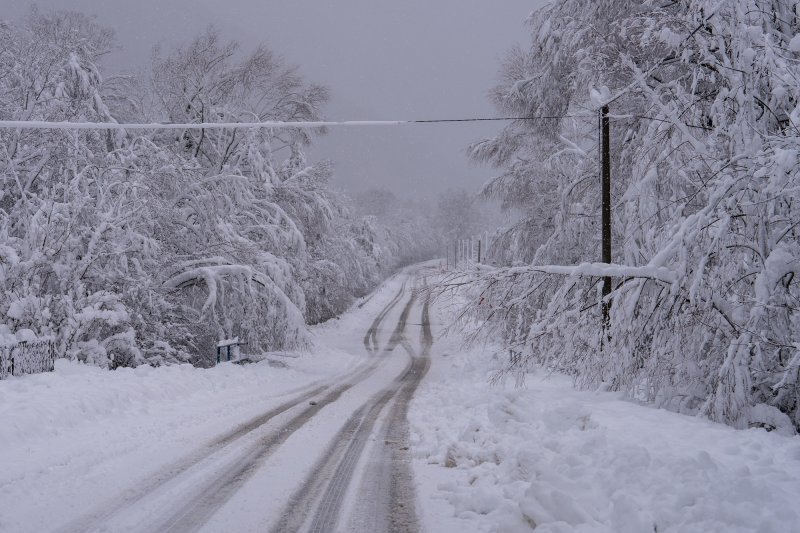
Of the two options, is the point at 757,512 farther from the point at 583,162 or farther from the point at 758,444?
the point at 583,162

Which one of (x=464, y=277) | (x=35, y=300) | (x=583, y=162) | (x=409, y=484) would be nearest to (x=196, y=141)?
(x=35, y=300)

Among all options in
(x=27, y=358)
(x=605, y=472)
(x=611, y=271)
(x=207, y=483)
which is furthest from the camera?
(x=27, y=358)

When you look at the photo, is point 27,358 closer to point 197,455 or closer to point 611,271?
point 197,455

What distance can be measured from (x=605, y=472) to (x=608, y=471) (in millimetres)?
44

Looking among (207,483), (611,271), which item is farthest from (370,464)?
(611,271)

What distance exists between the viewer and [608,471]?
5637 mm

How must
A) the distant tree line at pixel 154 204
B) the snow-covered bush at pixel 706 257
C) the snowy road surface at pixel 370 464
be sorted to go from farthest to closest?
the distant tree line at pixel 154 204
the snow-covered bush at pixel 706 257
the snowy road surface at pixel 370 464

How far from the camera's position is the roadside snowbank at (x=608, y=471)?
4.62 meters

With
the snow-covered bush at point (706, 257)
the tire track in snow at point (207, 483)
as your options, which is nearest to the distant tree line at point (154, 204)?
the tire track in snow at point (207, 483)

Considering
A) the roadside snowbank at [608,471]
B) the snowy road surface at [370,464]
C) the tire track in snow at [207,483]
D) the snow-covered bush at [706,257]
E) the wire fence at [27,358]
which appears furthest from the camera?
the wire fence at [27,358]

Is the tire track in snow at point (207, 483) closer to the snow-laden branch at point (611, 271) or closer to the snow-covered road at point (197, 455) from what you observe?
the snow-covered road at point (197, 455)

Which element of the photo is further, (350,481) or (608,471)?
(350,481)

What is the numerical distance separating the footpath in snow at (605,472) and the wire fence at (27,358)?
7.61m

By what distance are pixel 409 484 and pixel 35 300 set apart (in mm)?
9833
